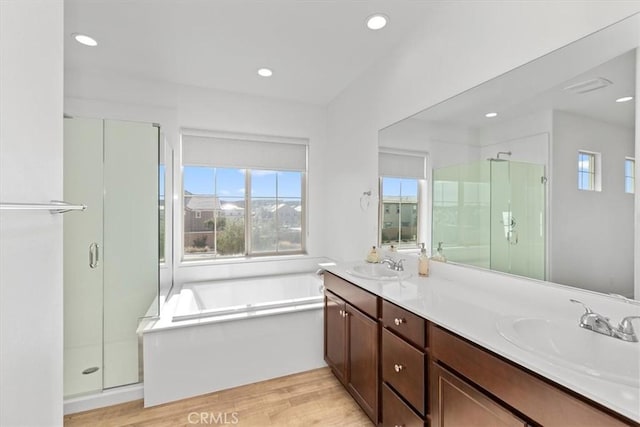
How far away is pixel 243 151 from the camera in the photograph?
3236mm

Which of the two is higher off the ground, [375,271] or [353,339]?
[375,271]

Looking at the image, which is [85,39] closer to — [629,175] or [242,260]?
[242,260]

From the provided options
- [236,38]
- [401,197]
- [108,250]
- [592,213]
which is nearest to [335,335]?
[401,197]

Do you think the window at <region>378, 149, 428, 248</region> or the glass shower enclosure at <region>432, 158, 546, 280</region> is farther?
the window at <region>378, 149, 428, 248</region>

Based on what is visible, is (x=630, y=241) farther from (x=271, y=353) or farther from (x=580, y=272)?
(x=271, y=353)

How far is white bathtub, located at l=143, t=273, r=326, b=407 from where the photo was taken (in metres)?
1.97

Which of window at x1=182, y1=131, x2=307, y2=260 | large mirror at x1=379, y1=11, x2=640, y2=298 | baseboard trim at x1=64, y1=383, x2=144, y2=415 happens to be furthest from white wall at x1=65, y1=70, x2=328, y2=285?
large mirror at x1=379, y1=11, x2=640, y2=298

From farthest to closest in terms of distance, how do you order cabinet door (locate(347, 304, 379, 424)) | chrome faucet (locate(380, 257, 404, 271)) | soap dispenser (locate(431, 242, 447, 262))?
chrome faucet (locate(380, 257, 404, 271)), soap dispenser (locate(431, 242, 447, 262)), cabinet door (locate(347, 304, 379, 424))

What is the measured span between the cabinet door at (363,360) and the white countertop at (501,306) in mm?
242

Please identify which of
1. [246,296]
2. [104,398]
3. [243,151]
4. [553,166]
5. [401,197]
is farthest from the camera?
[243,151]

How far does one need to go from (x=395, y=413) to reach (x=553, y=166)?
4.81ft

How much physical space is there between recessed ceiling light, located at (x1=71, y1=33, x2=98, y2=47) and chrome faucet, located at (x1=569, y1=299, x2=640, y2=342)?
136 inches

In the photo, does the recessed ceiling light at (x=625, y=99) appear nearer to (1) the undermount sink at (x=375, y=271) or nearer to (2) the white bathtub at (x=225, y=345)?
(1) the undermount sink at (x=375, y=271)
